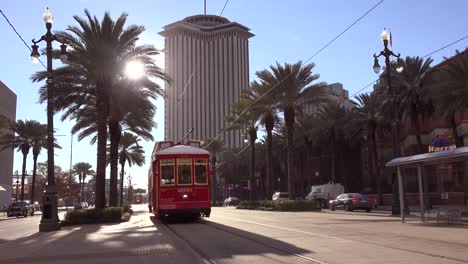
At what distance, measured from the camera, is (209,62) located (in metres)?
33.4

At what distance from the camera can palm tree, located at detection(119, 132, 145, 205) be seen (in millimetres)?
57250

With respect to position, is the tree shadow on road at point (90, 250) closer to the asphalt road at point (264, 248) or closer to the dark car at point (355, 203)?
the asphalt road at point (264, 248)

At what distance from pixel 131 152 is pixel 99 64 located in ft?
120

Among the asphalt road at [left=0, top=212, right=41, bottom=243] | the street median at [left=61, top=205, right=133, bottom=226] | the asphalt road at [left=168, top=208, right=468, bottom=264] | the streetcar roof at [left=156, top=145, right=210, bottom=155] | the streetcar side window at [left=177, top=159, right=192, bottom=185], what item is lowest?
the asphalt road at [left=0, top=212, right=41, bottom=243]

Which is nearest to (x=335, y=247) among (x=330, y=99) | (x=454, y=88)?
(x=454, y=88)

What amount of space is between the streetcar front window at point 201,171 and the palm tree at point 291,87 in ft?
60.2

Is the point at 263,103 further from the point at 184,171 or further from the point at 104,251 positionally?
the point at 104,251

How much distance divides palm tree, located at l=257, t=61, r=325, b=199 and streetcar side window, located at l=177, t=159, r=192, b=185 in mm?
18876

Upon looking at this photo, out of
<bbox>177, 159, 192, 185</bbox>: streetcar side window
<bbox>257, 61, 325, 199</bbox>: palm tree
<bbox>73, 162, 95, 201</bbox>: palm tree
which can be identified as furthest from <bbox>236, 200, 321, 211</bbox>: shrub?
<bbox>73, 162, 95, 201</bbox>: palm tree

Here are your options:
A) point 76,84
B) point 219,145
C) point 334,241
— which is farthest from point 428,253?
point 219,145

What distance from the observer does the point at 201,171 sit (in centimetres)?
2350

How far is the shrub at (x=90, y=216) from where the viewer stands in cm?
2544

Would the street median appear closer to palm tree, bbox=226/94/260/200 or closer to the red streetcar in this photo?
the red streetcar

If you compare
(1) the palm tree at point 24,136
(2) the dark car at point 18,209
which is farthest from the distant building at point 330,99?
(1) the palm tree at point 24,136
